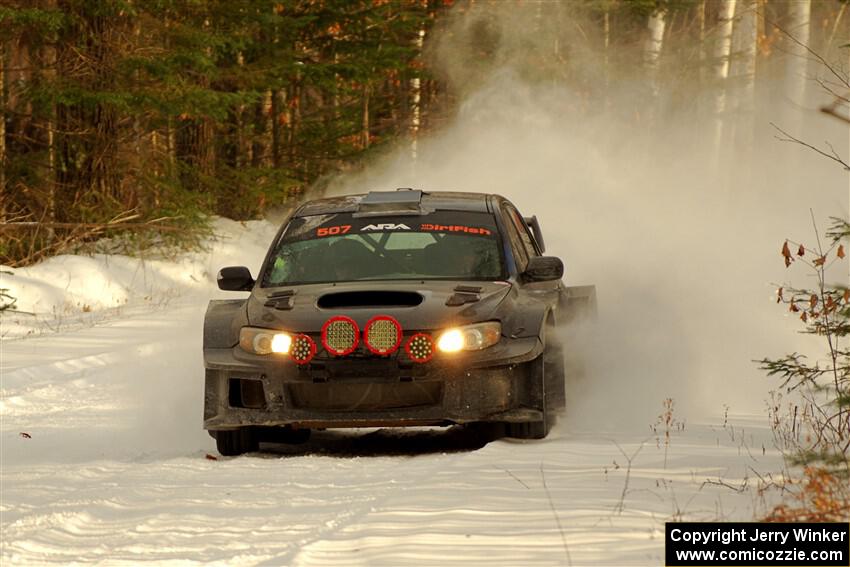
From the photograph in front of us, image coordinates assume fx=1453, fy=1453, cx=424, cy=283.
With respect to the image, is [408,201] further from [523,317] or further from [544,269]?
[523,317]

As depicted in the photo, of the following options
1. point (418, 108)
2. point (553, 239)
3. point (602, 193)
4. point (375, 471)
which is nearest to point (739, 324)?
point (553, 239)

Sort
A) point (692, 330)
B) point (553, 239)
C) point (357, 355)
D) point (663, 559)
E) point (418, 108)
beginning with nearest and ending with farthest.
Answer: point (663, 559) < point (357, 355) < point (692, 330) < point (553, 239) < point (418, 108)

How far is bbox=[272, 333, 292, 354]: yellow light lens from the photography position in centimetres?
844

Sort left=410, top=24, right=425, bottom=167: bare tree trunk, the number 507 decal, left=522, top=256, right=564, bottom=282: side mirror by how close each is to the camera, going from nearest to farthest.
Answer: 1. left=522, top=256, right=564, bottom=282: side mirror
2. the number 507 decal
3. left=410, top=24, right=425, bottom=167: bare tree trunk

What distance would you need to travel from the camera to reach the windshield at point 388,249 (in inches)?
374

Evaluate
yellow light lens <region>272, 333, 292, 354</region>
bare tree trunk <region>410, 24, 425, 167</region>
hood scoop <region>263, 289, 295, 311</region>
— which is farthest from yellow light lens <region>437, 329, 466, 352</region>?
bare tree trunk <region>410, 24, 425, 167</region>

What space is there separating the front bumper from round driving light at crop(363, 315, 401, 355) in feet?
0.19

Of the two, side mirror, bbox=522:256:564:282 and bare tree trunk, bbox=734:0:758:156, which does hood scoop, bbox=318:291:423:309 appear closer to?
side mirror, bbox=522:256:564:282

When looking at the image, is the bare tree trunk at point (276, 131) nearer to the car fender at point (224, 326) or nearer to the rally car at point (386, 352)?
the rally car at point (386, 352)

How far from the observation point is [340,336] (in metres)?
8.32

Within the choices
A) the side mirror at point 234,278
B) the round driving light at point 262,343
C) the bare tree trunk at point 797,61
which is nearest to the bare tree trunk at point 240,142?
the bare tree trunk at point 797,61

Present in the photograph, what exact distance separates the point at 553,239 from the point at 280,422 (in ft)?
44.9

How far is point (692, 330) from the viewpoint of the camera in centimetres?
1411

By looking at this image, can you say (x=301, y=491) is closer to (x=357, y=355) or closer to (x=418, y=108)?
(x=357, y=355)
